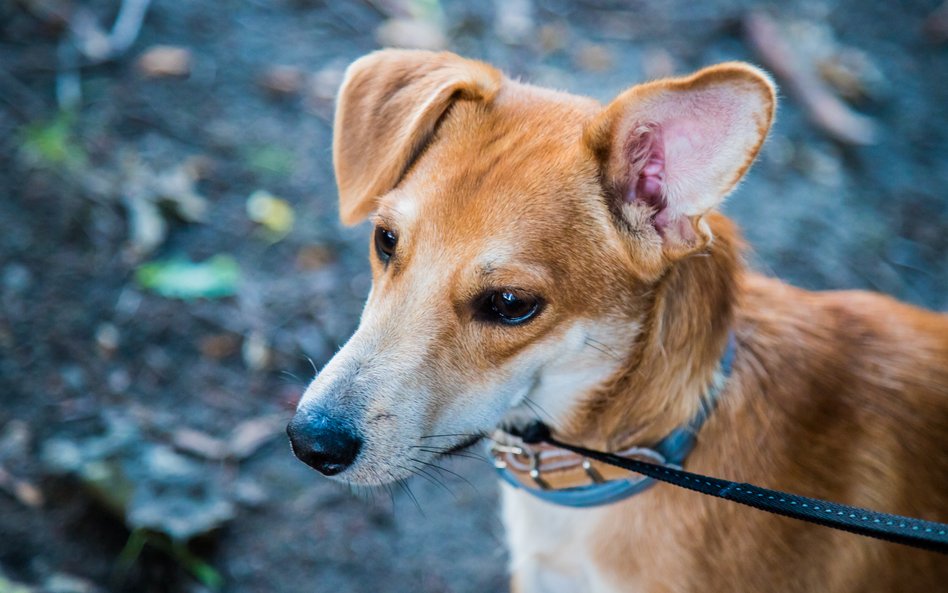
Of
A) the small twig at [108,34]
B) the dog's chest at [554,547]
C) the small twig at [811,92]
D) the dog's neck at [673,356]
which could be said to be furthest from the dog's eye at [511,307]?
the small twig at [811,92]

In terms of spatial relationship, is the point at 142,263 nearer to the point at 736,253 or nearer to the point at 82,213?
the point at 82,213

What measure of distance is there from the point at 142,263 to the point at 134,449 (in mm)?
1091

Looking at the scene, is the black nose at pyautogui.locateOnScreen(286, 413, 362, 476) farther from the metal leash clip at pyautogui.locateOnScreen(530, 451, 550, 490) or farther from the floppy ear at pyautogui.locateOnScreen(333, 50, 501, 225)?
the floppy ear at pyautogui.locateOnScreen(333, 50, 501, 225)

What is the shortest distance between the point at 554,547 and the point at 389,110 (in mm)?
1601

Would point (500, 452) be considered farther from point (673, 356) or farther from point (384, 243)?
point (384, 243)

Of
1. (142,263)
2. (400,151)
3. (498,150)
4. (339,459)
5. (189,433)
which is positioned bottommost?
(189,433)

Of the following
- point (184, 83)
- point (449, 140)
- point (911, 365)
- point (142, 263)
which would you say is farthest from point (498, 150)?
point (184, 83)

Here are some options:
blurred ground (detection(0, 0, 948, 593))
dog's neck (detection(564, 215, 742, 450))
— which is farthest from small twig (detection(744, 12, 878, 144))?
dog's neck (detection(564, 215, 742, 450))

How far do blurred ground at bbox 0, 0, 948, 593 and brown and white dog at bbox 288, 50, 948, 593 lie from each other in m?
1.18

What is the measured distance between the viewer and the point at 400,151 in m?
2.53

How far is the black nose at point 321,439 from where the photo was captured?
213 cm

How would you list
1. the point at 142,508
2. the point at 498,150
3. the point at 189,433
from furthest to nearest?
1. the point at 189,433
2. the point at 142,508
3. the point at 498,150

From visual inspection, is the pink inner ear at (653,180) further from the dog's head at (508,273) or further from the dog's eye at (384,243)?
the dog's eye at (384,243)

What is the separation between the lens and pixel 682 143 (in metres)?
2.10
